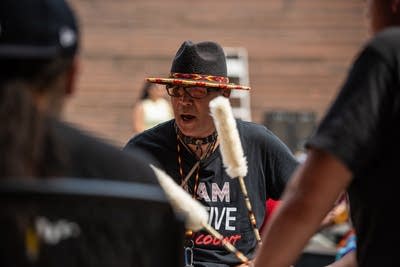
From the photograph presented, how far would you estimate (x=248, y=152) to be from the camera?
477 cm

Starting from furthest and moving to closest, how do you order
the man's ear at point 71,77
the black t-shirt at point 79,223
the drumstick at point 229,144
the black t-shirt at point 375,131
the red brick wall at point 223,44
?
1. the red brick wall at point 223,44
2. the drumstick at point 229,144
3. the black t-shirt at point 375,131
4. the man's ear at point 71,77
5. the black t-shirt at point 79,223

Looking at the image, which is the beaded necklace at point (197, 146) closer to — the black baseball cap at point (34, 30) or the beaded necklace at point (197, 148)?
the beaded necklace at point (197, 148)

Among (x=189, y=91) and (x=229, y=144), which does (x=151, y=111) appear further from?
(x=229, y=144)

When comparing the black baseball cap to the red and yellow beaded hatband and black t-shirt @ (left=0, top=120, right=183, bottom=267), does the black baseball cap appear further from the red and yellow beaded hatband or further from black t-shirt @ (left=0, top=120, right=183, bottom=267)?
the red and yellow beaded hatband

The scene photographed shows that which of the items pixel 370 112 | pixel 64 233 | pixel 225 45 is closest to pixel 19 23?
pixel 64 233

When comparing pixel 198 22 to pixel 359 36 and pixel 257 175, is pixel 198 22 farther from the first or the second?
pixel 257 175

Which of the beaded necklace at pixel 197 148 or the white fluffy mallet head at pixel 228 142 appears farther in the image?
the beaded necklace at pixel 197 148

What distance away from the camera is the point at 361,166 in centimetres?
246

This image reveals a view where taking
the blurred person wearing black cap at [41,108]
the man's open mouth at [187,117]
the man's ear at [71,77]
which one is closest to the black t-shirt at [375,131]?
the blurred person wearing black cap at [41,108]

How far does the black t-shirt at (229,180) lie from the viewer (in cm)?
459

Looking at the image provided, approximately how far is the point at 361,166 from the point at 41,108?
0.79 metres

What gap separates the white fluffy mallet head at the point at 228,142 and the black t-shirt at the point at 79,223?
155 centimetres

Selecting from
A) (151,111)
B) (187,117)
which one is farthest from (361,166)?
(151,111)

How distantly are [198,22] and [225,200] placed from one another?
10752 millimetres
